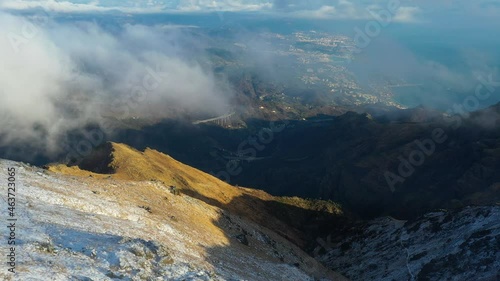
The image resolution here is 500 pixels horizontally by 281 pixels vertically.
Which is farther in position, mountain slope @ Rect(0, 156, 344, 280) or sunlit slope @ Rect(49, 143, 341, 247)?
sunlit slope @ Rect(49, 143, 341, 247)

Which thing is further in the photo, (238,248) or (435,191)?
(435,191)

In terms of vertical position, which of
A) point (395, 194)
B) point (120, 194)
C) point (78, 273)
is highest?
point (395, 194)

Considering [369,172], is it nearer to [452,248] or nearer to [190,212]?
[452,248]

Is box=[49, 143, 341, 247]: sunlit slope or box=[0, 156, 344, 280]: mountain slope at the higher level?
box=[49, 143, 341, 247]: sunlit slope

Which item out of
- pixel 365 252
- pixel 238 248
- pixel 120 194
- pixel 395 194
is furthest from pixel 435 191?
pixel 120 194

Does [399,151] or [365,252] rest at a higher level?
[399,151]

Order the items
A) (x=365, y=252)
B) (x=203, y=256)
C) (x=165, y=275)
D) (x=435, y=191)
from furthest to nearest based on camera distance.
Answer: (x=435, y=191), (x=365, y=252), (x=203, y=256), (x=165, y=275)

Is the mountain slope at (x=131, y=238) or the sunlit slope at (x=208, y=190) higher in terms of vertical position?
the sunlit slope at (x=208, y=190)

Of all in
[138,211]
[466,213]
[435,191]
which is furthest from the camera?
[435,191]

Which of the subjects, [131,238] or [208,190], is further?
[208,190]

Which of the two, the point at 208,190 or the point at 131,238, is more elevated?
the point at 208,190

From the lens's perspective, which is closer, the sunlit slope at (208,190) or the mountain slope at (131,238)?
the mountain slope at (131,238)
